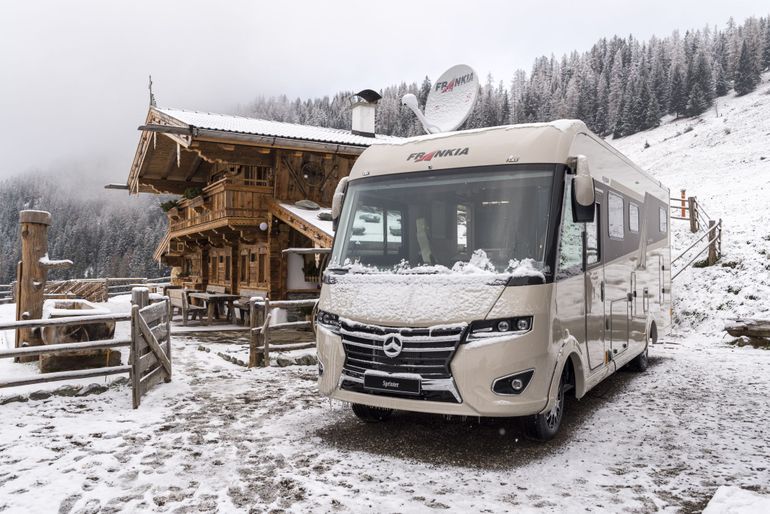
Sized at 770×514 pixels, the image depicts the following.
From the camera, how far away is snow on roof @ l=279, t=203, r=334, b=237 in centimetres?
1409

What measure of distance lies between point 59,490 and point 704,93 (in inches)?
3003

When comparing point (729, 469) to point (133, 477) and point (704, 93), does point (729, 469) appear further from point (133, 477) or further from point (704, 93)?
point (704, 93)

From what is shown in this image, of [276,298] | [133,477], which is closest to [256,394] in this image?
[133,477]

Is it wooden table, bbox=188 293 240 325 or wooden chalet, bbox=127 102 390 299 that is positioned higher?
wooden chalet, bbox=127 102 390 299

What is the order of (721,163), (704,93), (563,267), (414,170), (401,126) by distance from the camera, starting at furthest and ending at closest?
(401,126) → (704,93) → (721,163) → (414,170) → (563,267)

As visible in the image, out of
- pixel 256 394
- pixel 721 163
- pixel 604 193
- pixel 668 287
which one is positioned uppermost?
pixel 721 163

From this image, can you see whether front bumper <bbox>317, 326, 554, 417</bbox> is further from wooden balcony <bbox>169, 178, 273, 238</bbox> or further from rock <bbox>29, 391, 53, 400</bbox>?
wooden balcony <bbox>169, 178, 273, 238</bbox>

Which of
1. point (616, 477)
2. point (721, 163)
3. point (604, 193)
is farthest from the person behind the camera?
point (721, 163)

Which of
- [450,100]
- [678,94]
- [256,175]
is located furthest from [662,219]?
[678,94]

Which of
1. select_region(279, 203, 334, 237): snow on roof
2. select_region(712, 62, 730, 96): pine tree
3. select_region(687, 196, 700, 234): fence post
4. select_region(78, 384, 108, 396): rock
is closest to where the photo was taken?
select_region(78, 384, 108, 396): rock

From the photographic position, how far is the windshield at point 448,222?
201 inches

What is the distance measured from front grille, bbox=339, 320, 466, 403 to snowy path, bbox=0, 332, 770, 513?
693mm

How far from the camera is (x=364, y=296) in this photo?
5402 mm

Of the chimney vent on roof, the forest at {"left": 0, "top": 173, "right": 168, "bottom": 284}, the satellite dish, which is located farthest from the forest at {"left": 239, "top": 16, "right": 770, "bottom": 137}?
the satellite dish
